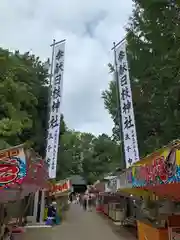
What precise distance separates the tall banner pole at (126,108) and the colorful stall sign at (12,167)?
11.3 m

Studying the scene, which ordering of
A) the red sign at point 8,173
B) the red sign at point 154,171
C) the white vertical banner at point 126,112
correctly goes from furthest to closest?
the white vertical banner at point 126,112 → the red sign at point 154,171 → the red sign at point 8,173

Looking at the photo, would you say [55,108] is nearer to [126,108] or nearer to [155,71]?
[126,108]

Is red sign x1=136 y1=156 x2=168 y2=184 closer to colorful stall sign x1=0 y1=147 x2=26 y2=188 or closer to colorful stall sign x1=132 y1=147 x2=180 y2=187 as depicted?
colorful stall sign x1=132 y1=147 x2=180 y2=187

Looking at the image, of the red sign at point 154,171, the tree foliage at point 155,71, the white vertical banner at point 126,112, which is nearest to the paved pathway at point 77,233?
the white vertical banner at point 126,112

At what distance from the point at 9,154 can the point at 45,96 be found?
22962 millimetres

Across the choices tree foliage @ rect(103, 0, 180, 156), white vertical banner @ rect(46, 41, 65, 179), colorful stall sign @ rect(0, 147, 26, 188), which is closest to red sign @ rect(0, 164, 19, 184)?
colorful stall sign @ rect(0, 147, 26, 188)

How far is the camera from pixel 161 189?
5930mm

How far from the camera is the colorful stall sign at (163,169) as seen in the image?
4598 millimetres

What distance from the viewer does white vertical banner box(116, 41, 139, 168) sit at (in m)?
16.9

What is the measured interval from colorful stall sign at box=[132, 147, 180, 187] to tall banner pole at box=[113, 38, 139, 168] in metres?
9.69

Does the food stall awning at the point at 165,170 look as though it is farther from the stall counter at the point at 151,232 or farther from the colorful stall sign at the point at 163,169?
the stall counter at the point at 151,232

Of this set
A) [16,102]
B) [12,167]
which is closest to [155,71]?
[16,102]

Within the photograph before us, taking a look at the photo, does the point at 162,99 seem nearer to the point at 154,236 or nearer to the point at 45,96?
the point at 45,96

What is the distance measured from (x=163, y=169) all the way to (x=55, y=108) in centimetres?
1430
